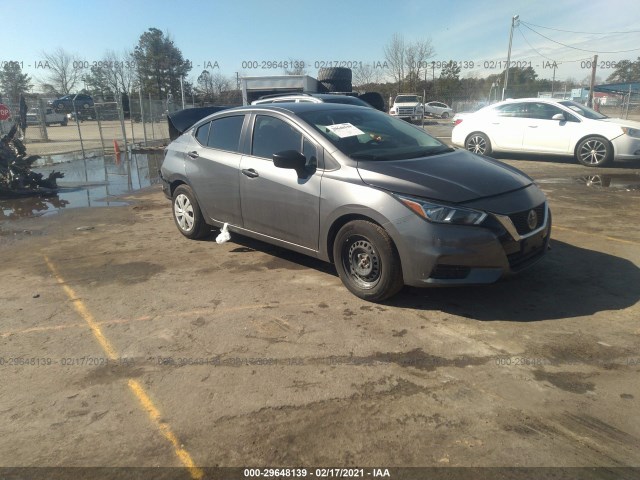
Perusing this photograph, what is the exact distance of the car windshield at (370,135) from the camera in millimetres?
4340

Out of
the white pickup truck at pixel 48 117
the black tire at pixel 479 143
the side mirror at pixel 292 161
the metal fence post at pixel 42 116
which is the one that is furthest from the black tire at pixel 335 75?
the side mirror at pixel 292 161

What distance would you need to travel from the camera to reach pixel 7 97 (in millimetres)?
16719

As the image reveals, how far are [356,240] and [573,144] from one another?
9944mm

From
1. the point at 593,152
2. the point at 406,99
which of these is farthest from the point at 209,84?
the point at 593,152

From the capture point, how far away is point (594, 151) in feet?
37.1

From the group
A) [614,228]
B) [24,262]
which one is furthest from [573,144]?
[24,262]

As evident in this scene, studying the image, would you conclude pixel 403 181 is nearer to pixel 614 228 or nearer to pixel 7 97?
pixel 614 228

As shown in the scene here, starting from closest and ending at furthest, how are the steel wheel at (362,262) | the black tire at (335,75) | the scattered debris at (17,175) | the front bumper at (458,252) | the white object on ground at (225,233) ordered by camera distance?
the front bumper at (458,252)
the steel wheel at (362,262)
the white object on ground at (225,233)
the scattered debris at (17,175)
the black tire at (335,75)

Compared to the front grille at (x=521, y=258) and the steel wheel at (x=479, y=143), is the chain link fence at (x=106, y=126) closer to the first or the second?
the steel wheel at (x=479, y=143)

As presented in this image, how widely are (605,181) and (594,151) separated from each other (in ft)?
6.74

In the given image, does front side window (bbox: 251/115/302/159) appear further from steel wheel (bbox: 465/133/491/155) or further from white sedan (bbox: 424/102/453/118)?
white sedan (bbox: 424/102/453/118)

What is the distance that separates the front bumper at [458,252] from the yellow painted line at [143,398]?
2086mm

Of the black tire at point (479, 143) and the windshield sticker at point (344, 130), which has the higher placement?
the windshield sticker at point (344, 130)

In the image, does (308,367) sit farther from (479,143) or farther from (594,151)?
(479,143)
